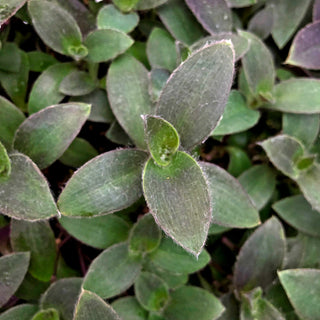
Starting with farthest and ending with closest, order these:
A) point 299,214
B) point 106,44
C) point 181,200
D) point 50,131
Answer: point 299,214 → point 106,44 → point 50,131 → point 181,200

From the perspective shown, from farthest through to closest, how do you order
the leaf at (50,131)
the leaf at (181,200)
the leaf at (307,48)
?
the leaf at (307,48) → the leaf at (50,131) → the leaf at (181,200)

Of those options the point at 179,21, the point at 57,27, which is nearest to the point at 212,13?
the point at 179,21

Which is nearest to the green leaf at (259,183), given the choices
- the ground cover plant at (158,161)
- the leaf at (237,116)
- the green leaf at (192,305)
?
the ground cover plant at (158,161)

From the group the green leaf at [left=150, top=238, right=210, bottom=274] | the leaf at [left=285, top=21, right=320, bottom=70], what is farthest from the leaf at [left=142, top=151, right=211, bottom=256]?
the leaf at [left=285, top=21, right=320, bottom=70]

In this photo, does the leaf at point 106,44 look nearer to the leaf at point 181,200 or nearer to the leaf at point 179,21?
the leaf at point 179,21

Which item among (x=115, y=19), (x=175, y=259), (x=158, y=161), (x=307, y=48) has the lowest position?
(x=175, y=259)

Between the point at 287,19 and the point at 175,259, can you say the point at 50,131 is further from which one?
the point at 287,19
